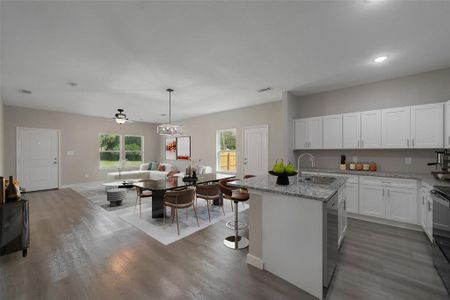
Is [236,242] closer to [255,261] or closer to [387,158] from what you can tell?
[255,261]

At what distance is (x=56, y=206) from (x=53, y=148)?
3011mm

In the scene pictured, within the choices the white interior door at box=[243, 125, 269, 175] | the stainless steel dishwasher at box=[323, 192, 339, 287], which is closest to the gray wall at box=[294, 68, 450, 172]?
the white interior door at box=[243, 125, 269, 175]

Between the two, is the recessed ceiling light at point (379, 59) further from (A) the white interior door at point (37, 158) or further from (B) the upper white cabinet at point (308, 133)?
(A) the white interior door at point (37, 158)

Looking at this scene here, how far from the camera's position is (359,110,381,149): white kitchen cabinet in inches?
141

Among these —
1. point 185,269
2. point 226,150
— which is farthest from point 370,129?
point 226,150

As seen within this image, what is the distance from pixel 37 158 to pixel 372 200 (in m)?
9.21

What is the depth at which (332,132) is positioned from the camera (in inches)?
161

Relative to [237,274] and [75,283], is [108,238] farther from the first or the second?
[237,274]

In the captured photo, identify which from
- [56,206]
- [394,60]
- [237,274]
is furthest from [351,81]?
[56,206]

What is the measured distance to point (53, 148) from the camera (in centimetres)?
648

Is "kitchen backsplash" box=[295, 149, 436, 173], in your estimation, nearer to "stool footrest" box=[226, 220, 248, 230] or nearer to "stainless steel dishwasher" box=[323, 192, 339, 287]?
"stool footrest" box=[226, 220, 248, 230]

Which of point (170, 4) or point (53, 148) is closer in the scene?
point (170, 4)

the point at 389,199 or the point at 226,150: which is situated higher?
the point at 226,150

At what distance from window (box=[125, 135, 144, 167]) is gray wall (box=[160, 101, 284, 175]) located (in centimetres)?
168
